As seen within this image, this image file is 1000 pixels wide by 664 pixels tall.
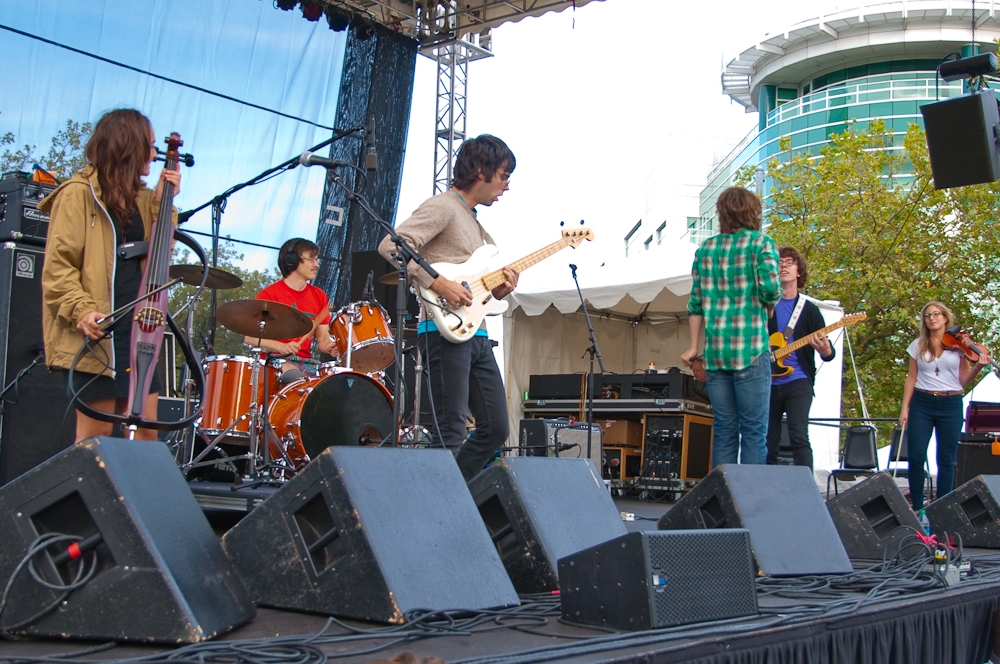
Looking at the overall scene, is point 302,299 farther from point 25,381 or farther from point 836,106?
point 836,106

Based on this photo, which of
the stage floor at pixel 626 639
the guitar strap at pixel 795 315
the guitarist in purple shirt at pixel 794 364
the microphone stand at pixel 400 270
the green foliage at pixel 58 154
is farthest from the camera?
the green foliage at pixel 58 154

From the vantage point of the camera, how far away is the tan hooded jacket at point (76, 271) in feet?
9.31

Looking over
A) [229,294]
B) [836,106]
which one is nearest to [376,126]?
[229,294]

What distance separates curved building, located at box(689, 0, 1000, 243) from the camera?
110 ft

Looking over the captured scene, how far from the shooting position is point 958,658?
287 centimetres

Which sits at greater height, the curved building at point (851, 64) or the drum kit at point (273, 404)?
the curved building at point (851, 64)

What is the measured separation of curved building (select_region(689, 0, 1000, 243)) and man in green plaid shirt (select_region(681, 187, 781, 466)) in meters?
30.8

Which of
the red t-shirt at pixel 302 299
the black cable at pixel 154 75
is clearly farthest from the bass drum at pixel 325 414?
the black cable at pixel 154 75

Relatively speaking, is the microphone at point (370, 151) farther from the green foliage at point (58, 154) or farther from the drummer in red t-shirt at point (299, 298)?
the green foliage at point (58, 154)

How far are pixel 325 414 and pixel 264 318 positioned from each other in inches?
27.0

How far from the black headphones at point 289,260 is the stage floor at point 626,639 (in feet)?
13.3

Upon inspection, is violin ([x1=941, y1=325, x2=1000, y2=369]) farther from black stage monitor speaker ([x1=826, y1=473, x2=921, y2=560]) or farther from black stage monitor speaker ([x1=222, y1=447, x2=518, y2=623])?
black stage monitor speaker ([x1=222, y1=447, x2=518, y2=623])

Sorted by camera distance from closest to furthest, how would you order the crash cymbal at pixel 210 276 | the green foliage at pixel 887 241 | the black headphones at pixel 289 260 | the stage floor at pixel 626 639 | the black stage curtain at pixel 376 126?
1. the stage floor at pixel 626 639
2. the crash cymbal at pixel 210 276
3. the black headphones at pixel 289 260
4. the black stage curtain at pixel 376 126
5. the green foliage at pixel 887 241

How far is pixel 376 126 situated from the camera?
31.0ft
